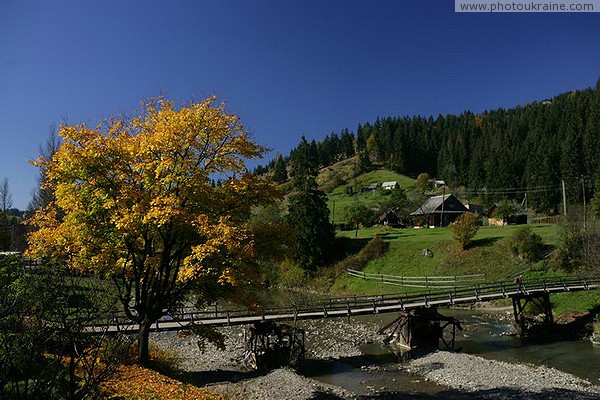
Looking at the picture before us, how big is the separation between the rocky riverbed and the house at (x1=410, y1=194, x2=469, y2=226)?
5544 cm

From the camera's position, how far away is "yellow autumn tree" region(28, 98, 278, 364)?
45.6ft

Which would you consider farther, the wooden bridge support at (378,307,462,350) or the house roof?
the house roof

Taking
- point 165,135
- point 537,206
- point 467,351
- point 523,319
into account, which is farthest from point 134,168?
point 537,206

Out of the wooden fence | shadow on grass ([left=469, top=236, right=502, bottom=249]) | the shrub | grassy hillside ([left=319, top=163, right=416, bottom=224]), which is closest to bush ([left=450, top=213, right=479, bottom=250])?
shadow on grass ([left=469, top=236, right=502, bottom=249])

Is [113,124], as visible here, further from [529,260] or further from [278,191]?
[529,260]

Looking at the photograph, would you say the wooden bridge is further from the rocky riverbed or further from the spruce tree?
the spruce tree

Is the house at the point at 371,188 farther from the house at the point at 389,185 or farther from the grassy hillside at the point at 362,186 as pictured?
the house at the point at 389,185

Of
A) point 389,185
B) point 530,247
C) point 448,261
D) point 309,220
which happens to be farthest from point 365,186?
point 530,247

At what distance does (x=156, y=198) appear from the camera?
46.1 feet

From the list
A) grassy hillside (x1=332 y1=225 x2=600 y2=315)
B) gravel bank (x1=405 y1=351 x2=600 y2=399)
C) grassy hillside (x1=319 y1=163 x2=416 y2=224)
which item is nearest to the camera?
gravel bank (x1=405 y1=351 x2=600 y2=399)

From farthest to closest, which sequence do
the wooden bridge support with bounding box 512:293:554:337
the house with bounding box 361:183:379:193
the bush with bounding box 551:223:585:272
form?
the house with bounding box 361:183:379:193 < the bush with bounding box 551:223:585:272 < the wooden bridge support with bounding box 512:293:554:337

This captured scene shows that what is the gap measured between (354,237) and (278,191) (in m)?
54.7

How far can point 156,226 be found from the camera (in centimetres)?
1437

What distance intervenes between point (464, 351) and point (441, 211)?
178 feet
